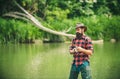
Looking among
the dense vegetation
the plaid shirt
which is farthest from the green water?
the dense vegetation

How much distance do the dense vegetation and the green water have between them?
244 inches

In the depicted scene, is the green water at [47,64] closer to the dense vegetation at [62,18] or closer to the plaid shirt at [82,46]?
the plaid shirt at [82,46]

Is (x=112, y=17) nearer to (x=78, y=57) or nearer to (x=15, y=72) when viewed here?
(x=15, y=72)

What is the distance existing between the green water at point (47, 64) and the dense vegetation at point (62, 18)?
619 centimetres

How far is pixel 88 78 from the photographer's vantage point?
1170cm

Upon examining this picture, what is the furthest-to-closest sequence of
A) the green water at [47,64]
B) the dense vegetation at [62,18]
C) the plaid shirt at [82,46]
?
Result: the dense vegetation at [62,18], the green water at [47,64], the plaid shirt at [82,46]

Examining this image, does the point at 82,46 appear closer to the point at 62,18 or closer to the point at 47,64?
the point at 47,64

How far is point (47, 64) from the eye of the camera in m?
19.9

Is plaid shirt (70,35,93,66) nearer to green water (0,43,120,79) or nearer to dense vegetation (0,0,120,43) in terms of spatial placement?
green water (0,43,120,79)

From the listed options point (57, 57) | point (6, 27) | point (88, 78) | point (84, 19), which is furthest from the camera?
point (84, 19)

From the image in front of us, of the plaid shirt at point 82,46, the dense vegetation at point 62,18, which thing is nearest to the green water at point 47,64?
the plaid shirt at point 82,46

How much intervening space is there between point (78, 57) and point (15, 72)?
6043mm

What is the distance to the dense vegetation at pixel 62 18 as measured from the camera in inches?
1299

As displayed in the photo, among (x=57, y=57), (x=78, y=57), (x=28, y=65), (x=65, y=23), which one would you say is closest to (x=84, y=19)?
(x=65, y=23)
